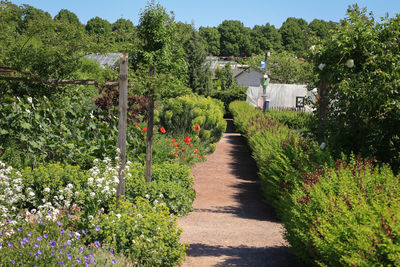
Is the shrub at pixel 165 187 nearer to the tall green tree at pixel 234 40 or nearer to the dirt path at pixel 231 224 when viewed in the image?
the dirt path at pixel 231 224

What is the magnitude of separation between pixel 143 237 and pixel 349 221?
1.97 m

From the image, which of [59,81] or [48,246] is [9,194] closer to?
[48,246]

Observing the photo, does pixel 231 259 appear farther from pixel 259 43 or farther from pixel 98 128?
pixel 259 43

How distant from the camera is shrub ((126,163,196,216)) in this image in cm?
599

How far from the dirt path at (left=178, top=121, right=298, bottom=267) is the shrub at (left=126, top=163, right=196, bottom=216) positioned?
248mm

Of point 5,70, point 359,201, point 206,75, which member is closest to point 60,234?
point 359,201

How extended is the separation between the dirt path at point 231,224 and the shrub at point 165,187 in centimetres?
25

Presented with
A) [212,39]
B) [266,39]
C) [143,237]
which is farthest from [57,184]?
[266,39]

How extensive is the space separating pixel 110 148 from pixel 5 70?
6.89ft

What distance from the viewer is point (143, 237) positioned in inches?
A: 160

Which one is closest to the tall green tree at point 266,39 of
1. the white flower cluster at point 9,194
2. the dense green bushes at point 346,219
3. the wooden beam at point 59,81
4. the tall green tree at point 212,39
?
the tall green tree at point 212,39

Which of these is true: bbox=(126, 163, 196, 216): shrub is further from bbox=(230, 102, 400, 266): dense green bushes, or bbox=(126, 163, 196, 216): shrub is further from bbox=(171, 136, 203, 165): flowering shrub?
bbox=(171, 136, 203, 165): flowering shrub

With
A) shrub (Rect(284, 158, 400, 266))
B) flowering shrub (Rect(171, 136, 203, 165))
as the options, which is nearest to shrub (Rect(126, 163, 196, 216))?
shrub (Rect(284, 158, 400, 266))

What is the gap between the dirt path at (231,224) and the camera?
462 cm
